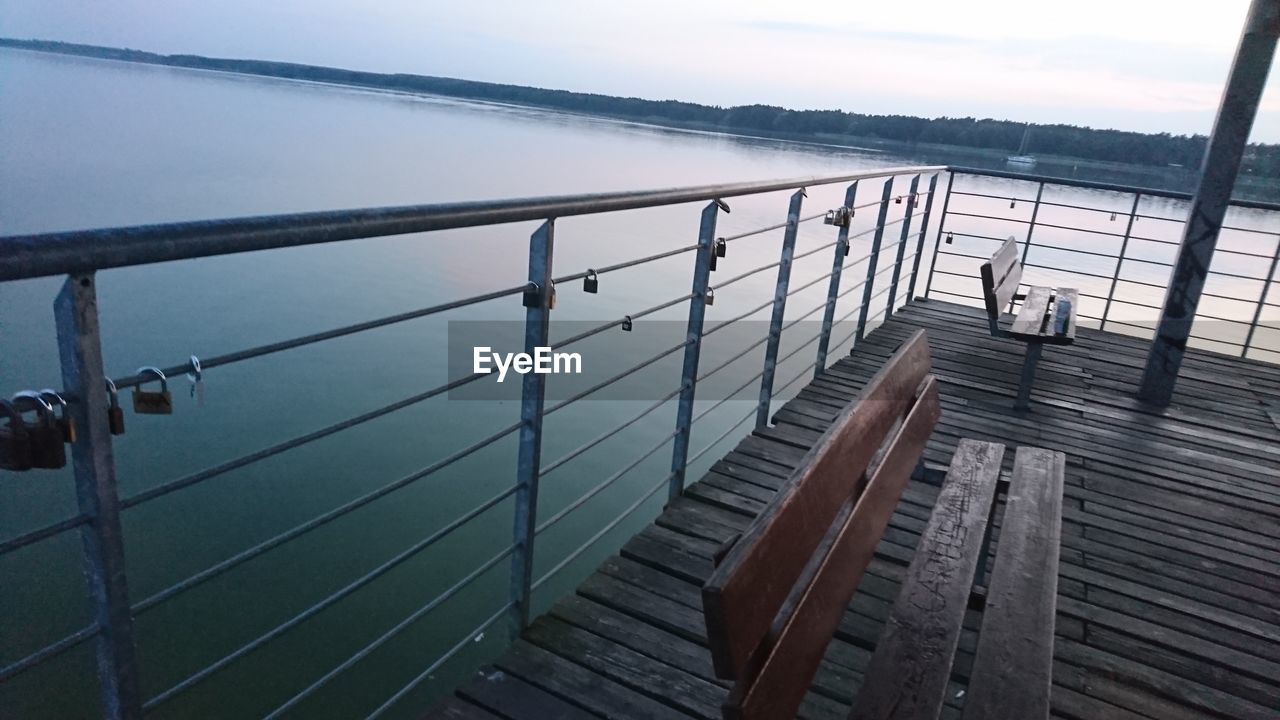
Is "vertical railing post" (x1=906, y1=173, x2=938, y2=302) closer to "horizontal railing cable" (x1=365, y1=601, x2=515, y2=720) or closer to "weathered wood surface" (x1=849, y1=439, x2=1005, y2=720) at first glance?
"weathered wood surface" (x1=849, y1=439, x2=1005, y2=720)

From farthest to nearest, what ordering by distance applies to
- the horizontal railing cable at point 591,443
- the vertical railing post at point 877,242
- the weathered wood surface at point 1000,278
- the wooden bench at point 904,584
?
the vertical railing post at point 877,242 < the weathered wood surface at point 1000,278 < the horizontal railing cable at point 591,443 < the wooden bench at point 904,584

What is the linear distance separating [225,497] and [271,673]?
156 cm

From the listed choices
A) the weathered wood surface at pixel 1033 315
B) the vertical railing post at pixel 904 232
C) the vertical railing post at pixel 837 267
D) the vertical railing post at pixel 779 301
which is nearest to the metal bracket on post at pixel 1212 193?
the weathered wood surface at pixel 1033 315

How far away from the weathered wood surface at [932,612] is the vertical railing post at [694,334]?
0.88 meters

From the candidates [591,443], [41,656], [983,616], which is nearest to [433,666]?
[591,443]

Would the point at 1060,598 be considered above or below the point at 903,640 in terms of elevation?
below

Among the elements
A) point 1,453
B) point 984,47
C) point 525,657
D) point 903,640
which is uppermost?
point 984,47

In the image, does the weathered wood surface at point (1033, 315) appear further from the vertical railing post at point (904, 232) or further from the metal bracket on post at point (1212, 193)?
the vertical railing post at point (904, 232)

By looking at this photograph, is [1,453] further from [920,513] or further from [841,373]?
[841,373]

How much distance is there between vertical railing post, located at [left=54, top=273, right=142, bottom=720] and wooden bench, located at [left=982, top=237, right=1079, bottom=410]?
3.46 m

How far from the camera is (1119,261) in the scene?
17.4ft

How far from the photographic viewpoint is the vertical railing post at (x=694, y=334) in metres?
2.28

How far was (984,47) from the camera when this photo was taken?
26406 mm

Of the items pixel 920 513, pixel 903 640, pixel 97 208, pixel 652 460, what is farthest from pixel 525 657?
pixel 97 208
